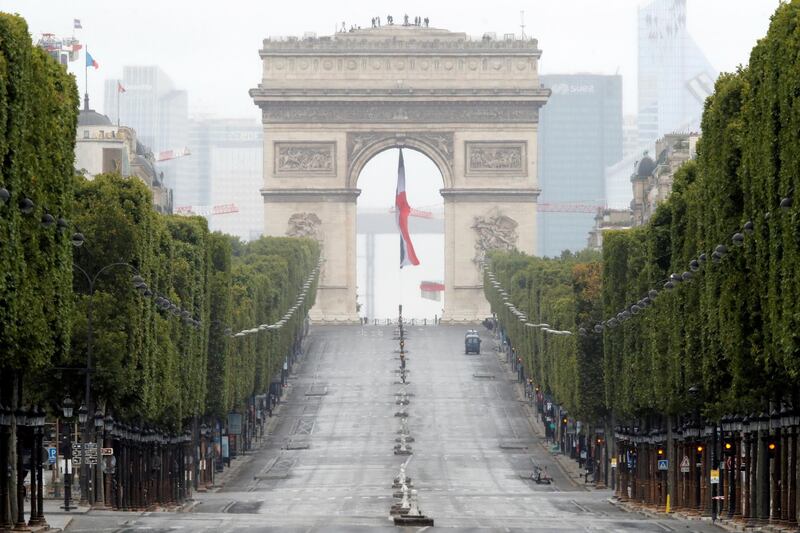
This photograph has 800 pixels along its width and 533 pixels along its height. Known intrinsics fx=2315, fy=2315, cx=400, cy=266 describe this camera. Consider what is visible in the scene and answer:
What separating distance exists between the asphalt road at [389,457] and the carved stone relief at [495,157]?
13801mm

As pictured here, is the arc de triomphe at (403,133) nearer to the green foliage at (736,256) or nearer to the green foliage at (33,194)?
the green foliage at (736,256)

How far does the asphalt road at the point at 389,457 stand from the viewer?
6544 centimetres

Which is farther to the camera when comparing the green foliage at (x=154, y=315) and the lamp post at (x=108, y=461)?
the lamp post at (x=108, y=461)

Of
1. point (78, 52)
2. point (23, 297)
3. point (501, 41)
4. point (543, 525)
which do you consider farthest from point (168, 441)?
point (501, 41)

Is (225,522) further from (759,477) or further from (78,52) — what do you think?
(78,52)

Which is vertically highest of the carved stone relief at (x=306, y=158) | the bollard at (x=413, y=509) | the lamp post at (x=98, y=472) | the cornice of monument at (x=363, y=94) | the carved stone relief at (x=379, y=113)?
the cornice of monument at (x=363, y=94)

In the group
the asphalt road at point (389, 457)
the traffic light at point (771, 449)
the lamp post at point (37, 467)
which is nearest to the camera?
the lamp post at point (37, 467)

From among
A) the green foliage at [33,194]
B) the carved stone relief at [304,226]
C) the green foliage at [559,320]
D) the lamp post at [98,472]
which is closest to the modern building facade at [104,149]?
the green foliage at [559,320]

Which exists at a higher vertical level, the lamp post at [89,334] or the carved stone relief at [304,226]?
the carved stone relief at [304,226]

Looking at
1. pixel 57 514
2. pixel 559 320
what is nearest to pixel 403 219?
pixel 559 320

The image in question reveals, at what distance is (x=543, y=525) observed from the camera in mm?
63062

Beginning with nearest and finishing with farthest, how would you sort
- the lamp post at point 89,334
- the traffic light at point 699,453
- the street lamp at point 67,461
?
the street lamp at point 67,461 → the lamp post at point 89,334 → the traffic light at point 699,453

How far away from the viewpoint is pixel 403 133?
18100 cm

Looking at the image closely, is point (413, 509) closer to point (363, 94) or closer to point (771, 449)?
point (771, 449)
